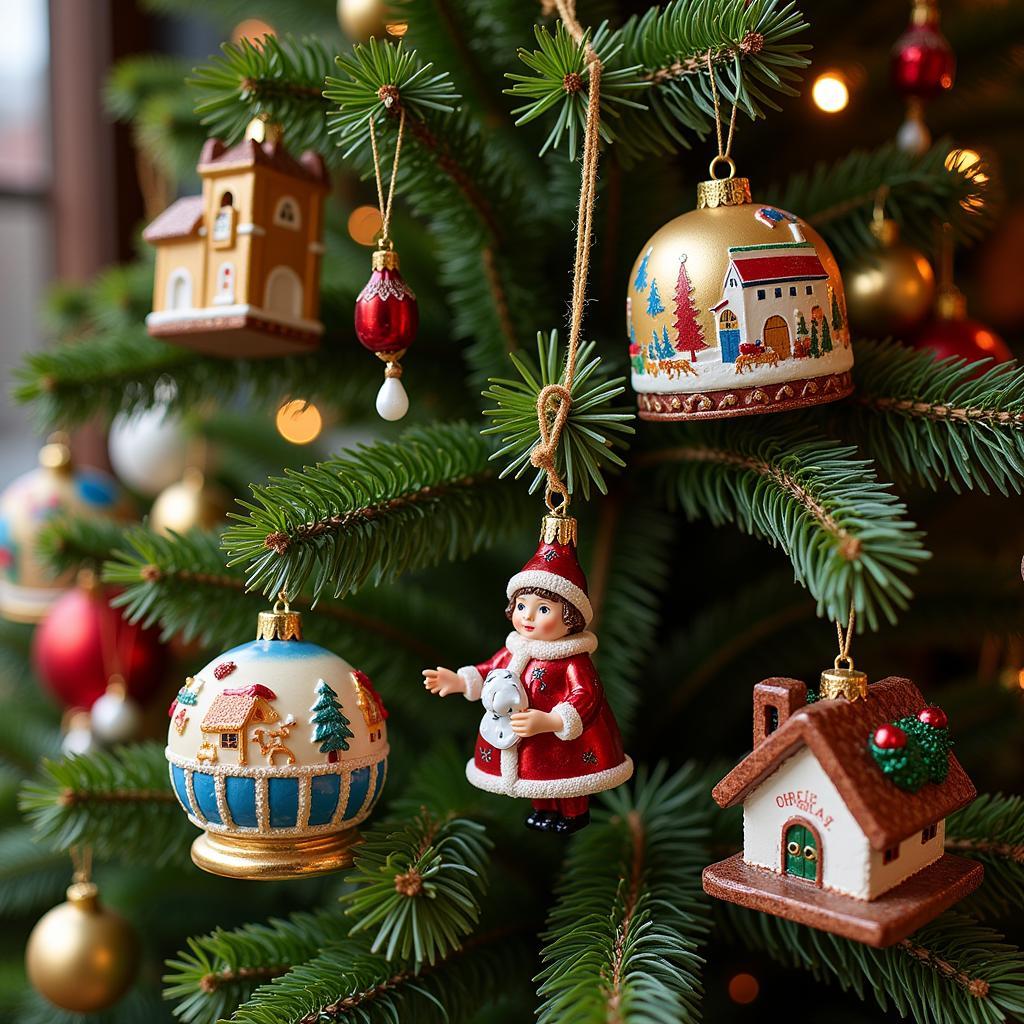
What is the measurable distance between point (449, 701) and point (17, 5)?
58.7 inches

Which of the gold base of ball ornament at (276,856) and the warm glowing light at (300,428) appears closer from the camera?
the gold base of ball ornament at (276,856)

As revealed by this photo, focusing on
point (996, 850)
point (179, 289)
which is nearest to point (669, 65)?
point (179, 289)

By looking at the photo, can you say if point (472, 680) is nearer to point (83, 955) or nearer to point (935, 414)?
point (935, 414)

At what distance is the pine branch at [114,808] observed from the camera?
814 millimetres

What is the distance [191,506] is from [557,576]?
722 millimetres

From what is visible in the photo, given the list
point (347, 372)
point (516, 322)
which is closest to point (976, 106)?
point (516, 322)

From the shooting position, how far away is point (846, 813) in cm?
60

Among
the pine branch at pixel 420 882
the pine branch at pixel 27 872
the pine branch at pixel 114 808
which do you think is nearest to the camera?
the pine branch at pixel 420 882

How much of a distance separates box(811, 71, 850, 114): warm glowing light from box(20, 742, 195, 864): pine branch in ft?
2.62

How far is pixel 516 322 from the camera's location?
85cm

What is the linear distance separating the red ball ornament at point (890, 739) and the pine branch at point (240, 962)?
0.39 metres

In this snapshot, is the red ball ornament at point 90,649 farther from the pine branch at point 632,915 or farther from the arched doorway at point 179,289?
the pine branch at point 632,915

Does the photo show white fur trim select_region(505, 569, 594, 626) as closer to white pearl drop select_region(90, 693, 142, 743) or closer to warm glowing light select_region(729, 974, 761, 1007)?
warm glowing light select_region(729, 974, 761, 1007)

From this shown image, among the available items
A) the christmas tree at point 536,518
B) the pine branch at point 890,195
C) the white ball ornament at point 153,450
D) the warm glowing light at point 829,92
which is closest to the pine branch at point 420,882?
the christmas tree at point 536,518
